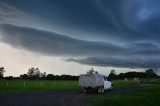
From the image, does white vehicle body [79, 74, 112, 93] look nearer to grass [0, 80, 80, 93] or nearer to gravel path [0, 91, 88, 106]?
grass [0, 80, 80, 93]

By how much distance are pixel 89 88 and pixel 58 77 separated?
133 m

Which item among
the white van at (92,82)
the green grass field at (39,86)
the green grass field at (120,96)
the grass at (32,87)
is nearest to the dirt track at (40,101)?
the green grass field at (120,96)

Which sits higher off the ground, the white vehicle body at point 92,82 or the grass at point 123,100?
the white vehicle body at point 92,82

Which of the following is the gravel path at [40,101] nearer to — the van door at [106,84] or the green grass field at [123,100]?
the green grass field at [123,100]

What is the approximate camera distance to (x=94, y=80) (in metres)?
42.8

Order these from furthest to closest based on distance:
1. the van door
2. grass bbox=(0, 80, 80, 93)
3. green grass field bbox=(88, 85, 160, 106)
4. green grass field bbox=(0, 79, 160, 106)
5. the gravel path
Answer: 1. grass bbox=(0, 80, 80, 93)
2. the van door
3. green grass field bbox=(0, 79, 160, 106)
4. green grass field bbox=(88, 85, 160, 106)
5. the gravel path

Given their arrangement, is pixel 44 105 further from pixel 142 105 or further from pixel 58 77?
pixel 58 77

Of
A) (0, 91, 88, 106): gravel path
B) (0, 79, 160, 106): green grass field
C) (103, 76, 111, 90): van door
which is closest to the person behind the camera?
(0, 91, 88, 106): gravel path

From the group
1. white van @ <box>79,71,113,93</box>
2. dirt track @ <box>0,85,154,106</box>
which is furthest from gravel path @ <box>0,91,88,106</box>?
white van @ <box>79,71,113,93</box>

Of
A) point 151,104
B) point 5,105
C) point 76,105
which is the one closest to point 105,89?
point 151,104

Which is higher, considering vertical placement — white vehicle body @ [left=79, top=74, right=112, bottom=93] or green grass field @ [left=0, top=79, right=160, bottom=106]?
white vehicle body @ [left=79, top=74, right=112, bottom=93]

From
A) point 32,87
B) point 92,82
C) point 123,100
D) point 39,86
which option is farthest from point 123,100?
point 39,86

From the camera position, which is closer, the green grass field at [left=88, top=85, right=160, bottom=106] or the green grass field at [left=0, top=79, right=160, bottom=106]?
the green grass field at [left=88, top=85, right=160, bottom=106]

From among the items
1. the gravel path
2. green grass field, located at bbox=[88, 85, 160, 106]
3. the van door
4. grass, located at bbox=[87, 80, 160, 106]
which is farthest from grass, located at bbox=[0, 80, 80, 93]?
green grass field, located at bbox=[88, 85, 160, 106]
